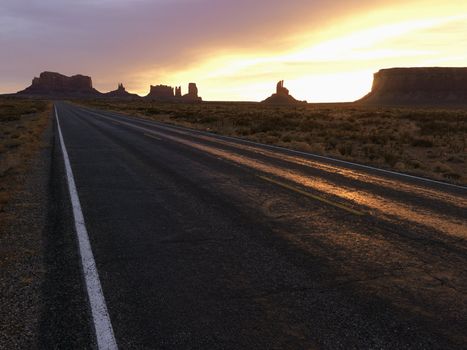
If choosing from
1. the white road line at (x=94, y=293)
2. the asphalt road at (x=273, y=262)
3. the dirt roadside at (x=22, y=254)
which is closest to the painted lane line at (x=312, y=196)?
the asphalt road at (x=273, y=262)

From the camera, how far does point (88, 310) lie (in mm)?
3697

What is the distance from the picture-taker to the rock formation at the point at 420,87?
Result: 15588 centimetres

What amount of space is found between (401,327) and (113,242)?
12.2 feet

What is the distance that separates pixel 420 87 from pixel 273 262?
178657 mm

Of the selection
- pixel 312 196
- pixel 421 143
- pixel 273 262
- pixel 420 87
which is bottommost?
pixel 421 143

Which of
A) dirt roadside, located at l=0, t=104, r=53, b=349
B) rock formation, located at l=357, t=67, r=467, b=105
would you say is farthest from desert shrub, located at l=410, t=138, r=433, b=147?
rock formation, located at l=357, t=67, r=467, b=105

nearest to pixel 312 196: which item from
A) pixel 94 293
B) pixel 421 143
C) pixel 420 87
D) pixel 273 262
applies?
pixel 273 262

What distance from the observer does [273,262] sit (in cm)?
476

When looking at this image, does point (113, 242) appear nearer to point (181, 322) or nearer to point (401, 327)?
point (181, 322)

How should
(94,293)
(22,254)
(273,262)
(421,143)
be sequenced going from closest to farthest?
(94,293) → (273,262) → (22,254) → (421,143)

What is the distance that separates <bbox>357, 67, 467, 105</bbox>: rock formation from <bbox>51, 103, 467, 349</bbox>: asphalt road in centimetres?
16148

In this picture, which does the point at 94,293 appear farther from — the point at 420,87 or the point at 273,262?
the point at 420,87

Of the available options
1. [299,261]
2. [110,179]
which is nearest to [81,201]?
[110,179]

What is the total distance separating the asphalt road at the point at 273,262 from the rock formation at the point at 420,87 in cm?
16148
